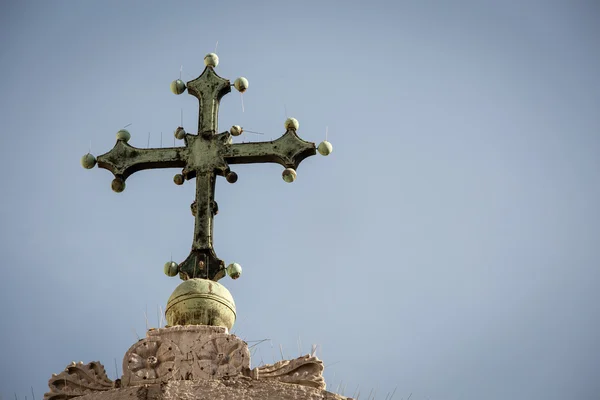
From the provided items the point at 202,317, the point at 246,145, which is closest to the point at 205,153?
the point at 246,145

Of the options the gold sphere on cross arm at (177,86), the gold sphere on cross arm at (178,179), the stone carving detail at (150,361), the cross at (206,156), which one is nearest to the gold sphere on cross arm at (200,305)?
the stone carving detail at (150,361)

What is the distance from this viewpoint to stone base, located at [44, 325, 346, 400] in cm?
530

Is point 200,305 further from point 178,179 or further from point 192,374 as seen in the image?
point 178,179

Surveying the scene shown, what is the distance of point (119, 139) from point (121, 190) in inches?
Answer: 15.6

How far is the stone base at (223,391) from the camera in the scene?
5246 millimetres

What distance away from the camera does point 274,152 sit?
7.04m

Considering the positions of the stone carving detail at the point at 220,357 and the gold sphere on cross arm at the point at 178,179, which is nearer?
the stone carving detail at the point at 220,357

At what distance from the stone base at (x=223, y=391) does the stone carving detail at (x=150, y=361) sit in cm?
11

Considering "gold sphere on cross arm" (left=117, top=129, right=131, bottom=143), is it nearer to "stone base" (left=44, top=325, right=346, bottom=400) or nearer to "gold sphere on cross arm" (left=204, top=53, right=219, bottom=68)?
"gold sphere on cross arm" (left=204, top=53, right=219, bottom=68)

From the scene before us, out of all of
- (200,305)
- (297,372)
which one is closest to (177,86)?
(200,305)

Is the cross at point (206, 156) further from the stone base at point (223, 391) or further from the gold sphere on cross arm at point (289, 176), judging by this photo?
the stone base at point (223, 391)

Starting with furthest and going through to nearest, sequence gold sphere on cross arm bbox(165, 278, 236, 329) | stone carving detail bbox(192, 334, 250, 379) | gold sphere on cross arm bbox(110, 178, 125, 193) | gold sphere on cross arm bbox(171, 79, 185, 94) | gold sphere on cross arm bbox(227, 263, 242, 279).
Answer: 1. gold sphere on cross arm bbox(171, 79, 185, 94)
2. gold sphere on cross arm bbox(110, 178, 125, 193)
3. gold sphere on cross arm bbox(227, 263, 242, 279)
4. gold sphere on cross arm bbox(165, 278, 236, 329)
5. stone carving detail bbox(192, 334, 250, 379)

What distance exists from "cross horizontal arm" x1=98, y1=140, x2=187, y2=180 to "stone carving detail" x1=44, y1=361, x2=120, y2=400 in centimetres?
184

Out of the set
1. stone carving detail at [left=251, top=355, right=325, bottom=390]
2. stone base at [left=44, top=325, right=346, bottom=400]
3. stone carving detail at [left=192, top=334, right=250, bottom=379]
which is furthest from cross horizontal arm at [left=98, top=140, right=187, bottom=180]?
stone carving detail at [left=251, top=355, right=325, bottom=390]
